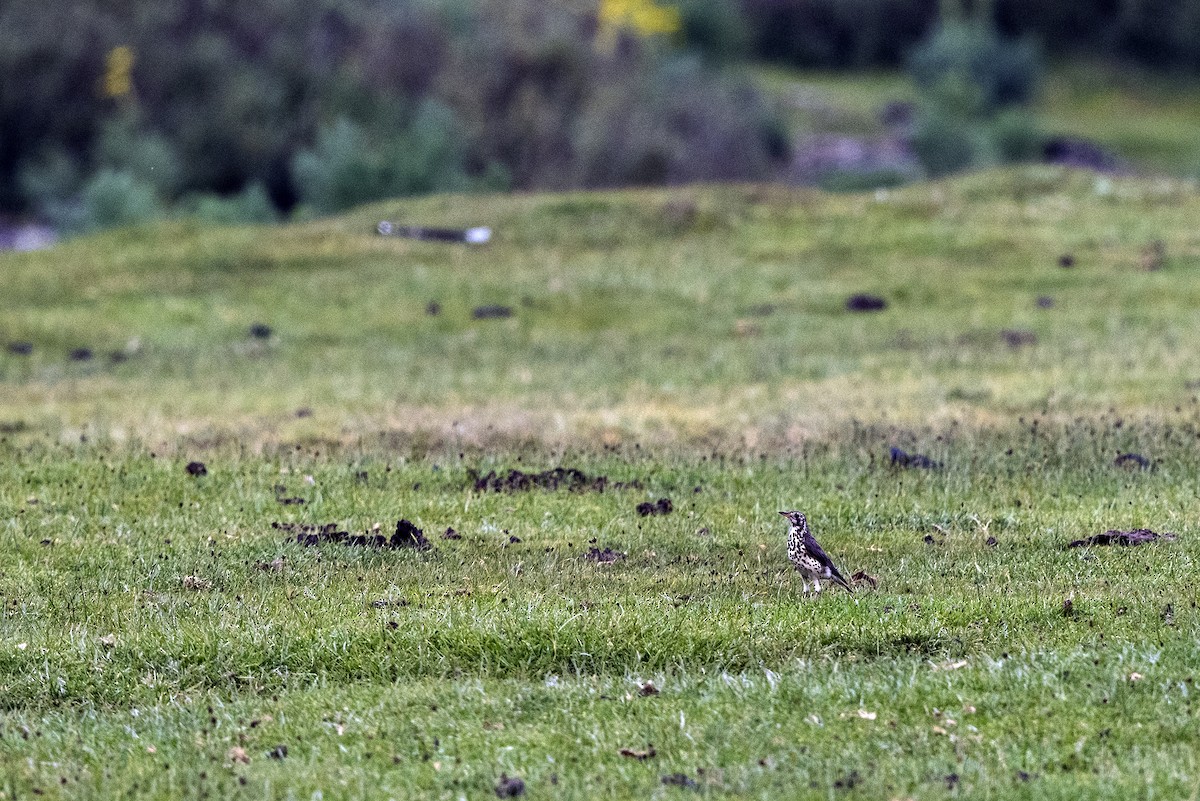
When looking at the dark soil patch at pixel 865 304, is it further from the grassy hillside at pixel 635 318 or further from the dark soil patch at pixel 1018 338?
the dark soil patch at pixel 1018 338

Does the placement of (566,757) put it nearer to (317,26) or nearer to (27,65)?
(27,65)

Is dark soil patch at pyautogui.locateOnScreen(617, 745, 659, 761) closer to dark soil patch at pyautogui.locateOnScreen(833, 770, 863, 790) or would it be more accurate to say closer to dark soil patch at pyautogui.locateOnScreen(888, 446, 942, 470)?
dark soil patch at pyautogui.locateOnScreen(833, 770, 863, 790)

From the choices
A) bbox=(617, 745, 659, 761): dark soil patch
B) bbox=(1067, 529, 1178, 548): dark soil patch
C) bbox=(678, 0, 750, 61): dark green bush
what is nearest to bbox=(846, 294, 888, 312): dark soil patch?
bbox=(1067, 529, 1178, 548): dark soil patch

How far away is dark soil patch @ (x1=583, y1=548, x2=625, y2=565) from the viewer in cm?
1488

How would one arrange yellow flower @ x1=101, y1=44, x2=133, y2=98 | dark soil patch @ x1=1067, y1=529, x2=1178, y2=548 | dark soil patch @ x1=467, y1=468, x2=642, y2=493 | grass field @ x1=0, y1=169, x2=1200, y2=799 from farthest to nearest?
yellow flower @ x1=101, y1=44, x2=133, y2=98
dark soil patch @ x1=467, y1=468, x2=642, y2=493
dark soil patch @ x1=1067, y1=529, x2=1178, y2=548
grass field @ x1=0, y1=169, x2=1200, y2=799

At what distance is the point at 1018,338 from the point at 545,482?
18.4 meters

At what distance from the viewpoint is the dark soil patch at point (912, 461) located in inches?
770

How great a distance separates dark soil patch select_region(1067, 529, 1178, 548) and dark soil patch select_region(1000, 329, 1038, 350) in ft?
58.8

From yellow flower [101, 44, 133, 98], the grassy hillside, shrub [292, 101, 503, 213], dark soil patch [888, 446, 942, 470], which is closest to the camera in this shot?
dark soil patch [888, 446, 942, 470]

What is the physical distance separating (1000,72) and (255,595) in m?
137

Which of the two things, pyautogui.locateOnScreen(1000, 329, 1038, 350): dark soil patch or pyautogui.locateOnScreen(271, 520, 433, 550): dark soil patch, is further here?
pyautogui.locateOnScreen(1000, 329, 1038, 350): dark soil patch

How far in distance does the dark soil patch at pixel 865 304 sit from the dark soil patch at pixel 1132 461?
1823 cm

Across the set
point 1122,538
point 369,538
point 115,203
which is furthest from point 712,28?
point 369,538

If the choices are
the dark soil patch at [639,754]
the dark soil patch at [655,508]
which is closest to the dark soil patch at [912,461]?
the dark soil patch at [655,508]
